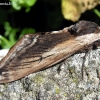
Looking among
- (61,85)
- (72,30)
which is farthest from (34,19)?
(61,85)

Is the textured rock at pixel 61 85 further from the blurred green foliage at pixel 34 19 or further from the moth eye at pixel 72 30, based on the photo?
the blurred green foliage at pixel 34 19

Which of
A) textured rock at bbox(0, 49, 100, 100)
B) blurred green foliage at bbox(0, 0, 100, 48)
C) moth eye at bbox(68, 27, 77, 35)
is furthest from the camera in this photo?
blurred green foliage at bbox(0, 0, 100, 48)

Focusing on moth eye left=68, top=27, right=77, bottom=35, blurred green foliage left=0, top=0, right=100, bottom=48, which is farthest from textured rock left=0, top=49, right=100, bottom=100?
blurred green foliage left=0, top=0, right=100, bottom=48

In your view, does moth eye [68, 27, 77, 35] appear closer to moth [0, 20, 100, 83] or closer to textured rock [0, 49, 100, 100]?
moth [0, 20, 100, 83]

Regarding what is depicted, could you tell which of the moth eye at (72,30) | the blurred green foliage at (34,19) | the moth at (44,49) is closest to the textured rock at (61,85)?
the moth at (44,49)

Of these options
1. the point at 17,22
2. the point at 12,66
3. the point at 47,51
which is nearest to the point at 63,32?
the point at 47,51

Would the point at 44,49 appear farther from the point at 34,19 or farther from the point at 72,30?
the point at 34,19
